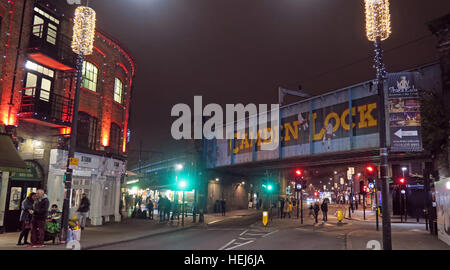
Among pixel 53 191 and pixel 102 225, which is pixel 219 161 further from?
pixel 53 191

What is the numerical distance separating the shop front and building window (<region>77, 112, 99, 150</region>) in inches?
33.0

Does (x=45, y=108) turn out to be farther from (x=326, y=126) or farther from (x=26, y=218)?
(x=326, y=126)

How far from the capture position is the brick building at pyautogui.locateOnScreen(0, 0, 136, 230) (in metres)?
16.2

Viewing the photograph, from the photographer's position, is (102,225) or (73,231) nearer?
(73,231)

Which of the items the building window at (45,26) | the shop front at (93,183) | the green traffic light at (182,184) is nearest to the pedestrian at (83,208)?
the shop front at (93,183)

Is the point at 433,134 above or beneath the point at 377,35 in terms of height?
beneath

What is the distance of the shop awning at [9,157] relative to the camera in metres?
14.3

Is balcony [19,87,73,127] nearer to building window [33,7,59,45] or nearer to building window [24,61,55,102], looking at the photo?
building window [24,61,55,102]

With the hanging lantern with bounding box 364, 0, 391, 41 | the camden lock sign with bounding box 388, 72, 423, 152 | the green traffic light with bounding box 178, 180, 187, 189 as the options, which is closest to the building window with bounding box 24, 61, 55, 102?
the green traffic light with bounding box 178, 180, 187, 189

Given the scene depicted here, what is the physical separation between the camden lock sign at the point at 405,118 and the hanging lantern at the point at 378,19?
1.89 m

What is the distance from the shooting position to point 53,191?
18250 mm

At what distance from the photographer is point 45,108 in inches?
707
